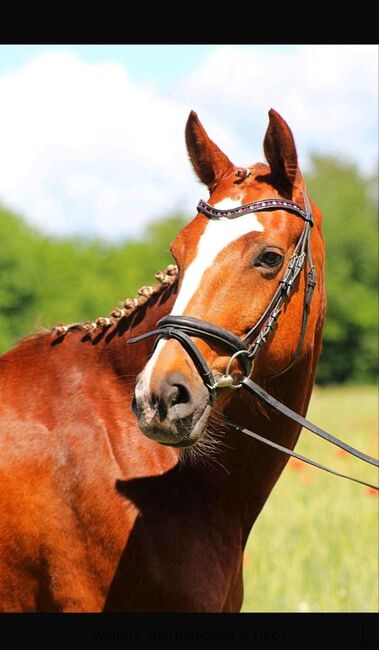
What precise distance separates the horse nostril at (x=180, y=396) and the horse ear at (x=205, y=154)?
1.34 meters

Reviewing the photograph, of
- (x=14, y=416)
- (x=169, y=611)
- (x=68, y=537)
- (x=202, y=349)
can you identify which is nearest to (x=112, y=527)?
(x=68, y=537)

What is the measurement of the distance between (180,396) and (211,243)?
0.80m

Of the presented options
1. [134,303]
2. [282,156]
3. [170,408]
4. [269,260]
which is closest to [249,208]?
[269,260]

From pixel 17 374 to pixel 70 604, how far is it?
1.27m

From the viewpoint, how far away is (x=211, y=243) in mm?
4016

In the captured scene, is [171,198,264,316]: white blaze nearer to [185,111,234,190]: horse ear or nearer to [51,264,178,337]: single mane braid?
[185,111,234,190]: horse ear

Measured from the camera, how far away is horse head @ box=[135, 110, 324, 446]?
3.72 meters

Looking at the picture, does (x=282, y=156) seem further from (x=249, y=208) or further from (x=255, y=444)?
(x=255, y=444)

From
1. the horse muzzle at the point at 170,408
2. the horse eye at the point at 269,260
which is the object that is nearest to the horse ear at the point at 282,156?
the horse eye at the point at 269,260

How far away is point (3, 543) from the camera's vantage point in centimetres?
420

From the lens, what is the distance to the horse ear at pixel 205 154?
452 cm

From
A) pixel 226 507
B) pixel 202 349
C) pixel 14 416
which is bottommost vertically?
pixel 226 507

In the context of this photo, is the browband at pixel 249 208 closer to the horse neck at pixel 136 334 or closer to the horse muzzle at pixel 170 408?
the horse neck at pixel 136 334
